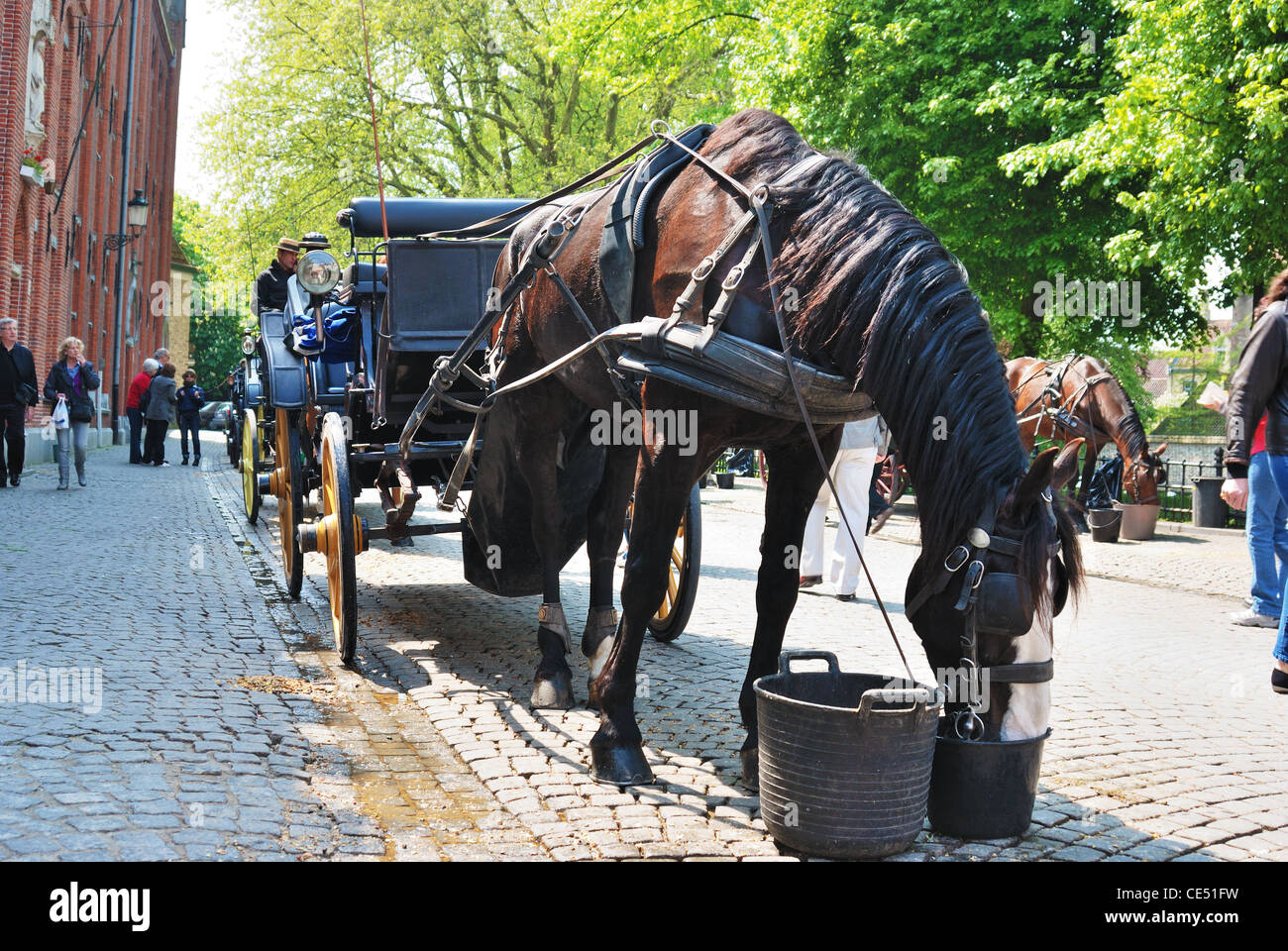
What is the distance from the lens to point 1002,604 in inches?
112

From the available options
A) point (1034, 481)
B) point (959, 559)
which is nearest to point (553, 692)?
point (959, 559)

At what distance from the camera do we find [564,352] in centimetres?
450

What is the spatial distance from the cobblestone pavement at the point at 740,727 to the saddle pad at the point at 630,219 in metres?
1.61

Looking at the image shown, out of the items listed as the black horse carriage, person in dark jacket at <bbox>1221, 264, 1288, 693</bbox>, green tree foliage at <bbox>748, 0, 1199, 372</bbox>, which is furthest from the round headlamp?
green tree foliage at <bbox>748, 0, 1199, 372</bbox>

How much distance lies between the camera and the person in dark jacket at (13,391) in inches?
522

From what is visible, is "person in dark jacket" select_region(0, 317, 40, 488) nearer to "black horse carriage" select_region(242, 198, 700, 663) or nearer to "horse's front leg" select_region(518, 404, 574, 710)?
"black horse carriage" select_region(242, 198, 700, 663)

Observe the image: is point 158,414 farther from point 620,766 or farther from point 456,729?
point 620,766

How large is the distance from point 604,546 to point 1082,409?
8.81 m

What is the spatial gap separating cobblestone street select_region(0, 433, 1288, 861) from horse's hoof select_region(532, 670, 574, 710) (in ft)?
0.24

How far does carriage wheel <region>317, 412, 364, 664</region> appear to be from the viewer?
17.1 feet

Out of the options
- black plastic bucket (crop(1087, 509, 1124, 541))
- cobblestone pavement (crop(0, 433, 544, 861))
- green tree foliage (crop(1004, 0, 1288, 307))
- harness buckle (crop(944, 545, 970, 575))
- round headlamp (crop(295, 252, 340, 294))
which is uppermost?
green tree foliage (crop(1004, 0, 1288, 307))

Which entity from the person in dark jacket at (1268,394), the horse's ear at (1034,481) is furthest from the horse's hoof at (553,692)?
the person in dark jacket at (1268,394)
